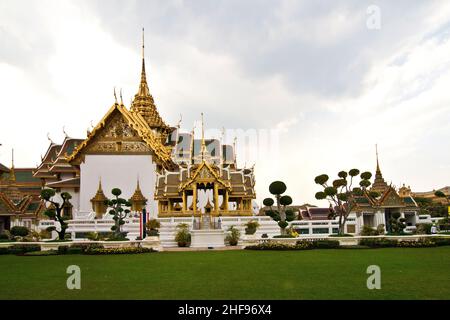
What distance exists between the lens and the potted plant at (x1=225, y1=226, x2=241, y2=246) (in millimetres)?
24266

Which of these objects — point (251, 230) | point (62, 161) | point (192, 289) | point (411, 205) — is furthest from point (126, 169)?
point (192, 289)

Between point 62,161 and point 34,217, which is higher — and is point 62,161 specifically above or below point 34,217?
above

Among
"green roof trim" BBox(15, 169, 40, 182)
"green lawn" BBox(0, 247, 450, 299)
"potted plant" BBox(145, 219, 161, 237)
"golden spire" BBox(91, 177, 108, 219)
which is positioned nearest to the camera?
"green lawn" BBox(0, 247, 450, 299)

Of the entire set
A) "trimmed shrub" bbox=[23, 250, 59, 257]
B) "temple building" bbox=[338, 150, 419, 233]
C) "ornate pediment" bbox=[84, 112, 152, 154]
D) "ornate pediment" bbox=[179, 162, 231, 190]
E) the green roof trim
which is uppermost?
"ornate pediment" bbox=[84, 112, 152, 154]

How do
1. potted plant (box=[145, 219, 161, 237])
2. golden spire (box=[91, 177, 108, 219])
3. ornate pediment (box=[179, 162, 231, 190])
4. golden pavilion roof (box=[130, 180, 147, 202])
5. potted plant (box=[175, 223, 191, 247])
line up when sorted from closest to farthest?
potted plant (box=[175, 223, 191, 247]), potted plant (box=[145, 219, 161, 237]), ornate pediment (box=[179, 162, 231, 190]), golden pavilion roof (box=[130, 180, 147, 202]), golden spire (box=[91, 177, 108, 219])

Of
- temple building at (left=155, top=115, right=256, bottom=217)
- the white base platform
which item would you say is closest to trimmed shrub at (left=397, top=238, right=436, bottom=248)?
the white base platform

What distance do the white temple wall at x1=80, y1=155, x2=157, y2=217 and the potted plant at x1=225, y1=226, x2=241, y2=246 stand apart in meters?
14.7

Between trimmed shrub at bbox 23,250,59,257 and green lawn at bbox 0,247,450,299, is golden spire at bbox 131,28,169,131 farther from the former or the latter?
green lawn at bbox 0,247,450,299

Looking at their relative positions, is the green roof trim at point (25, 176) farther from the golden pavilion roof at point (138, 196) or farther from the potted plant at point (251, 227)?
the potted plant at point (251, 227)

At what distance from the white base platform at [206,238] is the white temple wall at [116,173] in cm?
1476

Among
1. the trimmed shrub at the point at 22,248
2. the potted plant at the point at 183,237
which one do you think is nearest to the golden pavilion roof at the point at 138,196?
the potted plant at the point at 183,237

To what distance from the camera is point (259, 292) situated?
8.89m

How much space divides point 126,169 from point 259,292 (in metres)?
30.8
